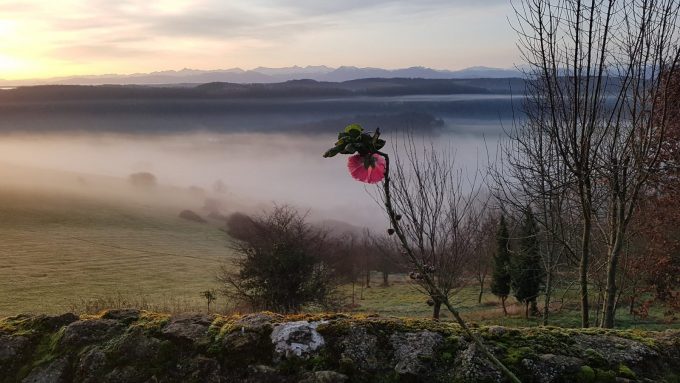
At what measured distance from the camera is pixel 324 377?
116 inches

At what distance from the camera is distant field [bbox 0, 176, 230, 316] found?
3803 cm

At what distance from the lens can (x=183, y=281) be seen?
46.2 m

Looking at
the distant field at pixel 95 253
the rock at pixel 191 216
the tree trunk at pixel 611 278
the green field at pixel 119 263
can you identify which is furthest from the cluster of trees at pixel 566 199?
the rock at pixel 191 216

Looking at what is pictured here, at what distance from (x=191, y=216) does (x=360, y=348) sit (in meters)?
91.8

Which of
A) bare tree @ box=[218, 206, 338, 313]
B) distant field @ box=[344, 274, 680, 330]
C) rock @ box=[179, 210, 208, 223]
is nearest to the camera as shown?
distant field @ box=[344, 274, 680, 330]

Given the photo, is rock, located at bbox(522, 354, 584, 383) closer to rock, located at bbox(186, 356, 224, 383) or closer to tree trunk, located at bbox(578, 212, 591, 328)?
rock, located at bbox(186, 356, 224, 383)

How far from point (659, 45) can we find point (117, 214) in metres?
84.3

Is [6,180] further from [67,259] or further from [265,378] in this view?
[265,378]

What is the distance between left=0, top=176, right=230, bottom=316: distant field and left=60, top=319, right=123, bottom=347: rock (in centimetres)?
2174

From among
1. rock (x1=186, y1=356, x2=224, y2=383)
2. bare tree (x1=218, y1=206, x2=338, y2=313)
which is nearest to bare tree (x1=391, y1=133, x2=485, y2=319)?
rock (x1=186, y1=356, x2=224, y2=383)

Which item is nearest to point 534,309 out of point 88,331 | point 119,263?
point 88,331

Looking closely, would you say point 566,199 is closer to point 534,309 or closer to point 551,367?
point 551,367

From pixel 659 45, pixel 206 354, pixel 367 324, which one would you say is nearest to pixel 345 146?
pixel 367 324

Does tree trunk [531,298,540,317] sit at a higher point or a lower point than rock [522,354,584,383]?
lower
